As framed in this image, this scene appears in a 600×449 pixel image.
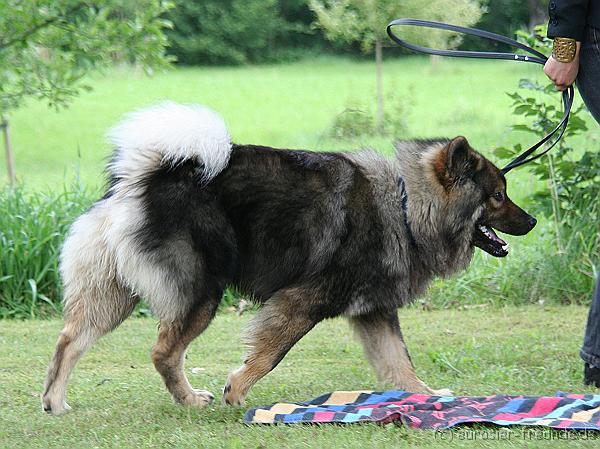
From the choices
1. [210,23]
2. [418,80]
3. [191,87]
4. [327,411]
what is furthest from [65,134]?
[327,411]

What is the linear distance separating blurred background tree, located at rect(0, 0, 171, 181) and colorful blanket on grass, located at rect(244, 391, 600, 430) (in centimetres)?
465

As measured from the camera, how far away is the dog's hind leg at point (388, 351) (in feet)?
15.7

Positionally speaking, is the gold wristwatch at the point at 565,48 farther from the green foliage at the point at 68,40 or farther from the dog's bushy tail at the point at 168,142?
the green foliage at the point at 68,40

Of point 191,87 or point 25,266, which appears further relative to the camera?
point 191,87

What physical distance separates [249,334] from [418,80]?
21328 mm

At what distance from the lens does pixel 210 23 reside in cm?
3228

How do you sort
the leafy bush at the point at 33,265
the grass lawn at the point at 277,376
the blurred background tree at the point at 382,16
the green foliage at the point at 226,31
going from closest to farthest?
1. the grass lawn at the point at 277,376
2. the leafy bush at the point at 33,265
3. the blurred background tree at the point at 382,16
4. the green foliage at the point at 226,31

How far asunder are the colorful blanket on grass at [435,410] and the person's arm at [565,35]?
59.9 inches

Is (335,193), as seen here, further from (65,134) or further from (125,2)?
(65,134)

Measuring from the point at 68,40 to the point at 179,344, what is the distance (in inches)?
179

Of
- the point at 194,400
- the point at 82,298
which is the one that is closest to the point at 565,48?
the point at 194,400

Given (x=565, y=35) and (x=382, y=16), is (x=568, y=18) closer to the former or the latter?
(x=565, y=35)

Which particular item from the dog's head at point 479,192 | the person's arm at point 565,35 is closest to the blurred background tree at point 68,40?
the dog's head at point 479,192

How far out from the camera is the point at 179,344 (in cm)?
436
